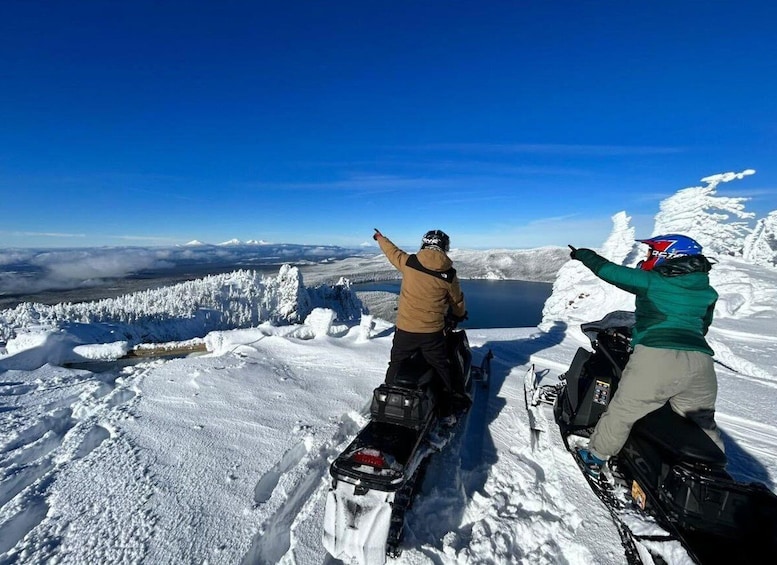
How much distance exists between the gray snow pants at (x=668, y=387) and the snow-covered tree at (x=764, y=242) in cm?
3813

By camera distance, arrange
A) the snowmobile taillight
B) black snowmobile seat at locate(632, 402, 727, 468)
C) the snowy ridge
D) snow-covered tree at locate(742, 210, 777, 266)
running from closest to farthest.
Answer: black snowmobile seat at locate(632, 402, 727, 468) < the snowmobile taillight < snow-covered tree at locate(742, 210, 777, 266) < the snowy ridge

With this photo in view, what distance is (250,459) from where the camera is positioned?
10.8 ft

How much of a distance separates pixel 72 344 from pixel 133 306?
2883 inches

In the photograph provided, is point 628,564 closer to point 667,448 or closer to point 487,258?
point 667,448

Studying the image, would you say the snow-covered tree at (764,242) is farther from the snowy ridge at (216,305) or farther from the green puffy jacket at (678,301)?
the snowy ridge at (216,305)

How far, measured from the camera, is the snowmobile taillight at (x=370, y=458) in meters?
2.41

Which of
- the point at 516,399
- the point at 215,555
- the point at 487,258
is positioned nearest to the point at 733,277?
the point at 516,399

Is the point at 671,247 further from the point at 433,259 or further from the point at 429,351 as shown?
the point at 429,351

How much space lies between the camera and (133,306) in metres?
65.8

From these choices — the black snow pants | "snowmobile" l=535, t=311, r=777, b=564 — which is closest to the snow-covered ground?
"snowmobile" l=535, t=311, r=777, b=564

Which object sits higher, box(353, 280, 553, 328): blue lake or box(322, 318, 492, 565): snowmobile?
box(322, 318, 492, 565): snowmobile

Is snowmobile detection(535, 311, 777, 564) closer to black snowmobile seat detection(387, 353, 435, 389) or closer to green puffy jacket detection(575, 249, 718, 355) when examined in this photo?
green puffy jacket detection(575, 249, 718, 355)

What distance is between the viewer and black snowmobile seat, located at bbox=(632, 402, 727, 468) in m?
2.20

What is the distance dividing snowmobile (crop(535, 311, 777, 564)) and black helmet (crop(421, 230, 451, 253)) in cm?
204
